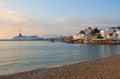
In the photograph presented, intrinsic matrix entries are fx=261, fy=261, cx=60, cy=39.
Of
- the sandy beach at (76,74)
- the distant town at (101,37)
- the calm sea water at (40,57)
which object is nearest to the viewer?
the sandy beach at (76,74)

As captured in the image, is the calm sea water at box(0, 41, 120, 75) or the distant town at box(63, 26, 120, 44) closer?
the calm sea water at box(0, 41, 120, 75)

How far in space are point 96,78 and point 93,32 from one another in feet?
469

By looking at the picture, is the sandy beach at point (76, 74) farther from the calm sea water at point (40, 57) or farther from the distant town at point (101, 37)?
the distant town at point (101, 37)

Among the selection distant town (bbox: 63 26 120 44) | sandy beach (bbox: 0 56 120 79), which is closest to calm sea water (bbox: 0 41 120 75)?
sandy beach (bbox: 0 56 120 79)

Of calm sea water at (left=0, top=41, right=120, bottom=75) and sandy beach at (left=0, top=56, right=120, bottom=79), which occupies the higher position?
sandy beach at (left=0, top=56, right=120, bottom=79)

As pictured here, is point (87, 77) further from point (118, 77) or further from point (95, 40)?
point (95, 40)

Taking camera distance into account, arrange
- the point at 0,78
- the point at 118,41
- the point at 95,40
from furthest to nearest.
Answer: the point at 95,40, the point at 118,41, the point at 0,78

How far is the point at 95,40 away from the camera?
423ft

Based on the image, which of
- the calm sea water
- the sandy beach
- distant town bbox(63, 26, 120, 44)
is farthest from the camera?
distant town bbox(63, 26, 120, 44)

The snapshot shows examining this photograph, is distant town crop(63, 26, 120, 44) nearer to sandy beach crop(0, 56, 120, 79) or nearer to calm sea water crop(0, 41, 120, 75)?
calm sea water crop(0, 41, 120, 75)

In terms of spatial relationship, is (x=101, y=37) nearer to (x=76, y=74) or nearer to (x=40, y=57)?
(x=40, y=57)

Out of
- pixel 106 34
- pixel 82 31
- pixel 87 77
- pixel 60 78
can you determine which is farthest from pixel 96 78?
pixel 82 31

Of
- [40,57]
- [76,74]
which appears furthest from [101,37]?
[76,74]

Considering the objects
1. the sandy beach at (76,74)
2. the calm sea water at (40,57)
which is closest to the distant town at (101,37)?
the calm sea water at (40,57)
